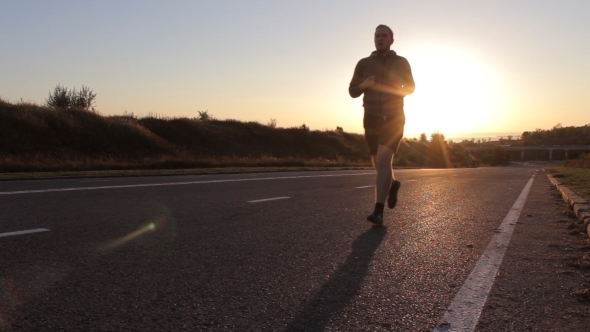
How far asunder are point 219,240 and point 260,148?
51450 mm

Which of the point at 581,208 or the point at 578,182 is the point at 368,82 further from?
the point at 578,182

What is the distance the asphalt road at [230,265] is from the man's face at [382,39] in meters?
1.85

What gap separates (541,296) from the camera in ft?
11.1

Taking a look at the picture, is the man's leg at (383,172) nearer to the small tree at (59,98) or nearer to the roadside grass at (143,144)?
the roadside grass at (143,144)

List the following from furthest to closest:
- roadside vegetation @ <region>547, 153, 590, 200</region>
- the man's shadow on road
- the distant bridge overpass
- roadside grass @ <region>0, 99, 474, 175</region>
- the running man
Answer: the distant bridge overpass < roadside grass @ <region>0, 99, 474, 175</region> < roadside vegetation @ <region>547, 153, 590, 200</region> < the running man < the man's shadow on road

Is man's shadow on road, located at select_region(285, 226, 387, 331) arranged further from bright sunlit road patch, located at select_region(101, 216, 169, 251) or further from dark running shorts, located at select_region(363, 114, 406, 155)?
bright sunlit road patch, located at select_region(101, 216, 169, 251)

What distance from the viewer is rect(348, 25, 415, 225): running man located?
20.7ft

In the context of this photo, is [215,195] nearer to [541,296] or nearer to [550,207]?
[550,207]

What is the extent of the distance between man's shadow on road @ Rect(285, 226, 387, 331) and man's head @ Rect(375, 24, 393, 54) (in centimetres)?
230

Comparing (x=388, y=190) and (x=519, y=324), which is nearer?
(x=519, y=324)

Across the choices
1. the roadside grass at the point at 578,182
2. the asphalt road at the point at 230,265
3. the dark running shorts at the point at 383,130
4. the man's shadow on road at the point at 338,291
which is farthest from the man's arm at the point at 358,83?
the roadside grass at the point at 578,182

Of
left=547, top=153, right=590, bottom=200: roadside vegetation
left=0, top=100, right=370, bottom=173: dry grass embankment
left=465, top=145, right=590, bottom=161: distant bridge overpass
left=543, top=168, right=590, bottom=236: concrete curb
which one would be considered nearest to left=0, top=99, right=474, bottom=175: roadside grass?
left=0, top=100, right=370, bottom=173: dry grass embankment

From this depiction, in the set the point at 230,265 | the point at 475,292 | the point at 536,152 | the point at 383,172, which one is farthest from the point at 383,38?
the point at 536,152

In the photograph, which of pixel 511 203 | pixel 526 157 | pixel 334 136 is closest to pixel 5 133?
pixel 511 203
